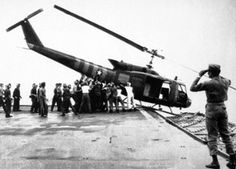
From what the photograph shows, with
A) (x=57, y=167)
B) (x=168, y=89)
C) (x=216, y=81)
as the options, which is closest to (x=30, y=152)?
(x=57, y=167)

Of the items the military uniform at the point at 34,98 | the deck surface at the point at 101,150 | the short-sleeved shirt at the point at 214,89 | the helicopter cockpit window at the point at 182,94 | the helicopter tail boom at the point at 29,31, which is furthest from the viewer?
the helicopter tail boom at the point at 29,31

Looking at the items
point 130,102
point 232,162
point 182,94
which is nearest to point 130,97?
point 130,102

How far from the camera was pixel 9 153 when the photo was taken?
6.54m

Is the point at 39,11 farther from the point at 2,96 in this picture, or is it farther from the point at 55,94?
the point at 2,96

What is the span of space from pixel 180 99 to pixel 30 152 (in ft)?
50.8

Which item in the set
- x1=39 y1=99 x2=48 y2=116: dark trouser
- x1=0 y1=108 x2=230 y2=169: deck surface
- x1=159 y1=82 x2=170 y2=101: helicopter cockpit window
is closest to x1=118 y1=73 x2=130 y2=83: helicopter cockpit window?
x1=159 y1=82 x2=170 y2=101: helicopter cockpit window

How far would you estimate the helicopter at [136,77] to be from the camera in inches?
772

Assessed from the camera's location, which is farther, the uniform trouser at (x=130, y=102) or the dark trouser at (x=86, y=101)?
the uniform trouser at (x=130, y=102)

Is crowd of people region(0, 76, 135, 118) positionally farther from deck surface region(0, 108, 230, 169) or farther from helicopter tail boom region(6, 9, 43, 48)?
deck surface region(0, 108, 230, 169)

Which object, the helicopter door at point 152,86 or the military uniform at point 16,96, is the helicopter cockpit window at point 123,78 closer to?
Answer: the helicopter door at point 152,86

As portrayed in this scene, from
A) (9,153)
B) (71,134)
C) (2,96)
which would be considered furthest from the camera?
(2,96)

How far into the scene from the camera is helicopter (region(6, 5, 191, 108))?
19609 millimetres

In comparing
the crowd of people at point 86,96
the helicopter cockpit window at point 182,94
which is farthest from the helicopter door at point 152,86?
the helicopter cockpit window at point 182,94

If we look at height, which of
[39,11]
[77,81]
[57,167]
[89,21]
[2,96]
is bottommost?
[57,167]
